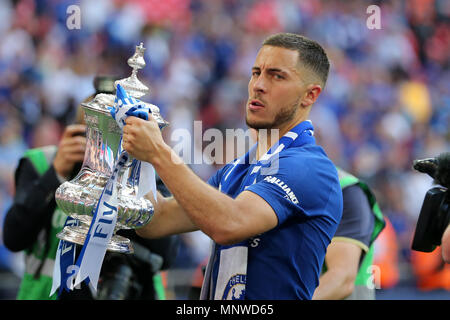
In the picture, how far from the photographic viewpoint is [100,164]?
6.77 ft

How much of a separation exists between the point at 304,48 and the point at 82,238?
102 centimetres

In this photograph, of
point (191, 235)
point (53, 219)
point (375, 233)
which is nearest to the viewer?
point (53, 219)

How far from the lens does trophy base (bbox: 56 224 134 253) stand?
78.0 inches

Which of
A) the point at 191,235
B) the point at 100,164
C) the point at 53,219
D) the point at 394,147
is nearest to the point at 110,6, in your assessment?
the point at 191,235

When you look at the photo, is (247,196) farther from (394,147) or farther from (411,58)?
(411,58)

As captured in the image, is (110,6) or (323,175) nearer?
(323,175)

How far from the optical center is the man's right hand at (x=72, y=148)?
2.74m

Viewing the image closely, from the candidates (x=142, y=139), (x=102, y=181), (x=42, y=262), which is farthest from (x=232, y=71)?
(x=142, y=139)

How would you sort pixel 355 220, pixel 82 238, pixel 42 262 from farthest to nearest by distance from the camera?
pixel 355 220 → pixel 42 262 → pixel 82 238

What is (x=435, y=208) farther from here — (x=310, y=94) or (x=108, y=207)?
(x=108, y=207)

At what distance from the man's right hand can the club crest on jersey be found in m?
1.00

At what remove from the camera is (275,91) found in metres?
2.28
